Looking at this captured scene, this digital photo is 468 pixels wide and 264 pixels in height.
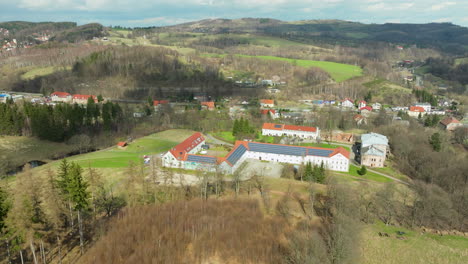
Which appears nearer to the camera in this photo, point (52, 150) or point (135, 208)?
point (135, 208)

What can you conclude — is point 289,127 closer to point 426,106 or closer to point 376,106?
point 376,106

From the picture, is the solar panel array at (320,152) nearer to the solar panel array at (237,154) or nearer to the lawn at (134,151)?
the solar panel array at (237,154)

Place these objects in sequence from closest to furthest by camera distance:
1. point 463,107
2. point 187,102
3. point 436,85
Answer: point 463,107 < point 187,102 < point 436,85

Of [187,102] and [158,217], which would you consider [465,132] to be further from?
[187,102]

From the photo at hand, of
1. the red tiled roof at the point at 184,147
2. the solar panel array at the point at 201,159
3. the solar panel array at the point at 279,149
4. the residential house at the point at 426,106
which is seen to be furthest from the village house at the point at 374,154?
the residential house at the point at 426,106

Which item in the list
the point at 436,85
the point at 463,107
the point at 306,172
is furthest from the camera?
the point at 436,85

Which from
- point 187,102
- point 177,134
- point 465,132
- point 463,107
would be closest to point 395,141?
point 465,132
